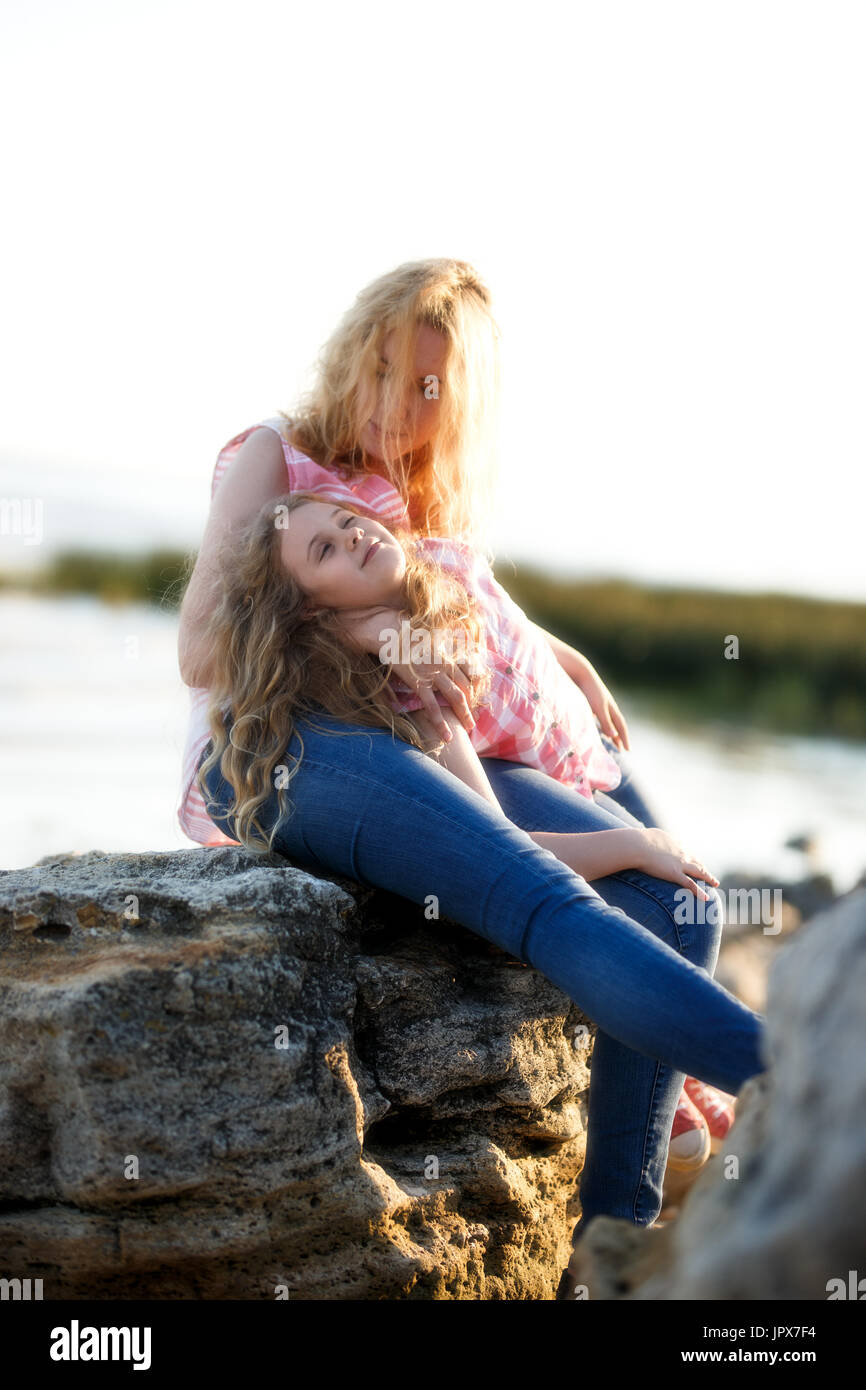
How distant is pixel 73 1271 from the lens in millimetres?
2096

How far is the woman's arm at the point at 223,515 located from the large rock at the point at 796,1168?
1.65 meters

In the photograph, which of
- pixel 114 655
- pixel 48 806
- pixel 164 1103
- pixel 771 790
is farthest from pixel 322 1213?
pixel 114 655

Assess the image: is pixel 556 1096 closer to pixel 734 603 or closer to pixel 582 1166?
pixel 582 1166

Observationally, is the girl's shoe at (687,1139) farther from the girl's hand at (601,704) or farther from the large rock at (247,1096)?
the girl's hand at (601,704)

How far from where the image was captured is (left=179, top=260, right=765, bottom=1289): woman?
6.84ft

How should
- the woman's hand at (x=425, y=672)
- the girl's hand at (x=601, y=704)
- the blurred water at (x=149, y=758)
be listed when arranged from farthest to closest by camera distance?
the blurred water at (x=149, y=758) < the girl's hand at (x=601, y=704) < the woman's hand at (x=425, y=672)

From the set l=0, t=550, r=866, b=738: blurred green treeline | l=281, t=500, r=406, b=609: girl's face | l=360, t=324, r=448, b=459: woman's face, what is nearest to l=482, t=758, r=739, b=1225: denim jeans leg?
l=281, t=500, r=406, b=609: girl's face

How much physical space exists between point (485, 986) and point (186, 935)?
69cm

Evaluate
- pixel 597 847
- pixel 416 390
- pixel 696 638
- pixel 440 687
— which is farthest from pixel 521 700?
pixel 696 638

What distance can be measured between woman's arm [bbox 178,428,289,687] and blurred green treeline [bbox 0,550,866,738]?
13.2m

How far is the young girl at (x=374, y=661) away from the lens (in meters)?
2.57

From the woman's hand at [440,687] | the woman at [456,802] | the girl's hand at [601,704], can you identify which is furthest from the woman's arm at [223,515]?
the girl's hand at [601,704]

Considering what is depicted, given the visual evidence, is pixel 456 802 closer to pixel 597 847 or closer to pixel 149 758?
pixel 597 847

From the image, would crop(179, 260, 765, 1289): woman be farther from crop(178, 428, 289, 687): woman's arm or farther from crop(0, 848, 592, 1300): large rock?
crop(0, 848, 592, 1300): large rock
